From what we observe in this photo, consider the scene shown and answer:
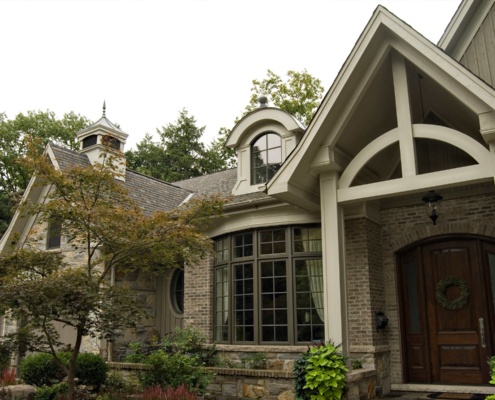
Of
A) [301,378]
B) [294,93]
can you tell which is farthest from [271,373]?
[294,93]

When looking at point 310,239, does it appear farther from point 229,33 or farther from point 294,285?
point 229,33

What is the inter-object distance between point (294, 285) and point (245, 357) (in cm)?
160

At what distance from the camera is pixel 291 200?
8.03m

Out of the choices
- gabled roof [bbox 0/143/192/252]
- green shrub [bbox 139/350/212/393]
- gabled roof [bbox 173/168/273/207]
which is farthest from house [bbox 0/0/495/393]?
gabled roof [bbox 0/143/192/252]

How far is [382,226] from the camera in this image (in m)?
8.93

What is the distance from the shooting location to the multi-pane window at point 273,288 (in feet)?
28.7

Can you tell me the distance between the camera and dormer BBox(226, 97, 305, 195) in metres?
10.2

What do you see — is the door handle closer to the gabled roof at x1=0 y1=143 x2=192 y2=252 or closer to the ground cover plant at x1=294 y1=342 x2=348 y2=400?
the ground cover plant at x1=294 y1=342 x2=348 y2=400

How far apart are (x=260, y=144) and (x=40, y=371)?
6455 mm

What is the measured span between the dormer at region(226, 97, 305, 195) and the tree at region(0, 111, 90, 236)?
19699 millimetres

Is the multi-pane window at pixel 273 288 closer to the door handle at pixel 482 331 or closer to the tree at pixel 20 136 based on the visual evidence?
the door handle at pixel 482 331

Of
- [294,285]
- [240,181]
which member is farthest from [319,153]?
[240,181]

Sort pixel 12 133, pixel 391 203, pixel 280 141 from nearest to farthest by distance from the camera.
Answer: pixel 391 203 < pixel 280 141 < pixel 12 133

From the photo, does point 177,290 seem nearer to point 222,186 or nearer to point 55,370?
point 222,186
